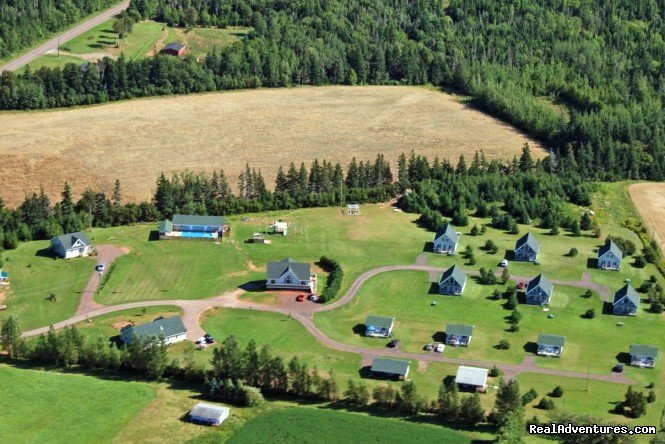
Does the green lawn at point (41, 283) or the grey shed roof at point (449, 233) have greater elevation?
the grey shed roof at point (449, 233)

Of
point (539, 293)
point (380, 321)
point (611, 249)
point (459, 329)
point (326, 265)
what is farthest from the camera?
point (326, 265)

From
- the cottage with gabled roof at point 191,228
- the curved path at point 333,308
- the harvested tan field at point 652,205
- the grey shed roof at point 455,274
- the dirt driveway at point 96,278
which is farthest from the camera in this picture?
the harvested tan field at point 652,205

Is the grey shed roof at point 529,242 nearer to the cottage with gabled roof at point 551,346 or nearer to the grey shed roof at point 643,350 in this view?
the cottage with gabled roof at point 551,346

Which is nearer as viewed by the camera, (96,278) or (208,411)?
(208,411)

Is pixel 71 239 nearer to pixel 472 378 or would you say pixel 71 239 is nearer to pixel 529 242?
pixel 472 378

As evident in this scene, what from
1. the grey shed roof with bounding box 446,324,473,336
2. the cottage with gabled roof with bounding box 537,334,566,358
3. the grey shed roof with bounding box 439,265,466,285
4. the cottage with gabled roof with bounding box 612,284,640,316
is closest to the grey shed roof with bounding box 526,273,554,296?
the cottage with gabled roof with bounding box 612,284,640,316

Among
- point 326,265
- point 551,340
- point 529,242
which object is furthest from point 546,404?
point 326,265

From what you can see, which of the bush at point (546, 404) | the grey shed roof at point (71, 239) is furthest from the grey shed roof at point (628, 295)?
the grey shed roof at point (71, 239)
